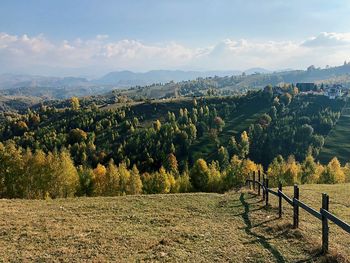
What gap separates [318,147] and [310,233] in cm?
19161

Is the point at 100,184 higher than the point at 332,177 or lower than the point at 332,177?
lower

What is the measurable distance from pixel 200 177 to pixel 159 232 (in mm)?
83248

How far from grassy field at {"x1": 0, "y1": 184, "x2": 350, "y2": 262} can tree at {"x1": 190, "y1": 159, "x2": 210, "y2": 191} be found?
232ft

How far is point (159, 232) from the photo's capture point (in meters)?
21.5

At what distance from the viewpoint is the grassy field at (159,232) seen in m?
17.2

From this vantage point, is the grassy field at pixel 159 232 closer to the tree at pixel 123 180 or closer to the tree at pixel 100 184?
the tree at pixel 100 184

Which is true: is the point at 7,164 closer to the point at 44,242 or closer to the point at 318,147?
the point at 44,242

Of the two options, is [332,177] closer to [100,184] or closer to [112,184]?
[112,184]

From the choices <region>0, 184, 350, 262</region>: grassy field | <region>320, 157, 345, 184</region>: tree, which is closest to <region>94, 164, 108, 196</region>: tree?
<region>0, 184, 350, 262</region>: grassy field

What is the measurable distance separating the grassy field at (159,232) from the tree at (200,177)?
7082cm

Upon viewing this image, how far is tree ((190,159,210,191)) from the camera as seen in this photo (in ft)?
334

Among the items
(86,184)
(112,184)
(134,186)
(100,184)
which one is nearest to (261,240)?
(134,186)

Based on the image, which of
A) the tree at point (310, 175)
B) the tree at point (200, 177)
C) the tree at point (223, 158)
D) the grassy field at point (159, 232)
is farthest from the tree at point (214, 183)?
the tree at point (223, 158)

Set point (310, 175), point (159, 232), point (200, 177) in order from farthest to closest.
Result: point (310, 175) → point (200, 177) → point (159, 232)
